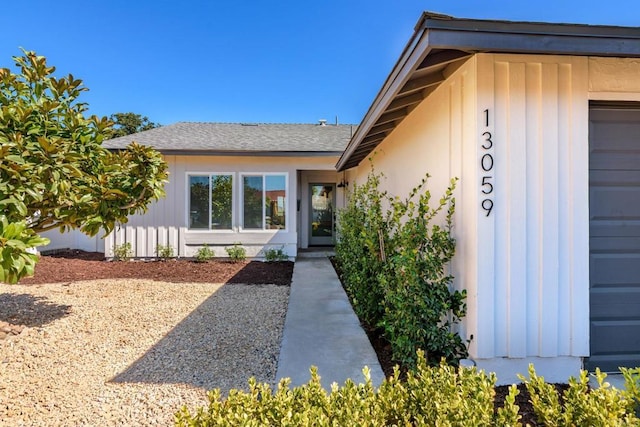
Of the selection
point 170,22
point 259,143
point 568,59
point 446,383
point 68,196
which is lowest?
point 446,383

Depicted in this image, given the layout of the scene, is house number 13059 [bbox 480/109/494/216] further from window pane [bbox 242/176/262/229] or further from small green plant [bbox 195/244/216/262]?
small green plant [bbox 195/244/216/262]

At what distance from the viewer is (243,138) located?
38.5 ft

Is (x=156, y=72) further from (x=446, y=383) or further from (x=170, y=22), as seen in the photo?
(x=446, y=383)

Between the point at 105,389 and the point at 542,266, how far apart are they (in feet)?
13.3

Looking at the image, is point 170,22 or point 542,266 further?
point 170,22

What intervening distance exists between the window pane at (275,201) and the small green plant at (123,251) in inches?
170

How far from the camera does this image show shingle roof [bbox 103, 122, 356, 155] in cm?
995

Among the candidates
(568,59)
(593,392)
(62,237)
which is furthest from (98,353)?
(62,237)

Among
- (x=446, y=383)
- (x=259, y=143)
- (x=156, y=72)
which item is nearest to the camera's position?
(x=446, y=383)

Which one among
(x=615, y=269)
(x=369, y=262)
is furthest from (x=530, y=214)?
(x=369, y=262)

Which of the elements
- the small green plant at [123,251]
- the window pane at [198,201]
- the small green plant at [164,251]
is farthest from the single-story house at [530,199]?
the small green plant at [123,251]

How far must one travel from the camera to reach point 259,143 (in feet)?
35.7

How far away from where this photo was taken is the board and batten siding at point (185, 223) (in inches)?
394

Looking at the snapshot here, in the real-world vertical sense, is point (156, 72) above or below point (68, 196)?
above
